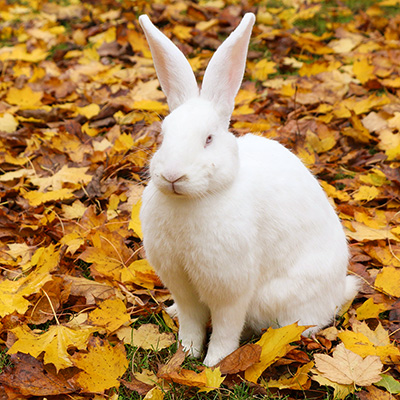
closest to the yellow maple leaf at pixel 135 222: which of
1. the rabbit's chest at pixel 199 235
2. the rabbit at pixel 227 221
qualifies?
the rabbit at pixel 227 221

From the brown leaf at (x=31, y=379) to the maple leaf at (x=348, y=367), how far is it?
1.00 m

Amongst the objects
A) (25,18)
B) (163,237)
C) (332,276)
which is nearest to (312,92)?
(332,276)

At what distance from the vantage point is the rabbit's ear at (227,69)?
6.57ft

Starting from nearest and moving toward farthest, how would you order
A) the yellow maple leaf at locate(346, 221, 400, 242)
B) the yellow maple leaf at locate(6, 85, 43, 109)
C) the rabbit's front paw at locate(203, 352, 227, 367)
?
the rabbit's front paw at locate(203, 352, 227, 367) → the yellow maple leaf at locate(346, 221, 400, 242) → the yellow maple leaf at locate(6, 85, 43, 109)

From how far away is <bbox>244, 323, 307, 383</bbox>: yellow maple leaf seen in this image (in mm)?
2152

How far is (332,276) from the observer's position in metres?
2.43

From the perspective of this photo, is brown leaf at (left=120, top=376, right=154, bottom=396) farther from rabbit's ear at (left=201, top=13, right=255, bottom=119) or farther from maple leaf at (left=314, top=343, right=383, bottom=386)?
rabbit's ear at (left=201, top=13, right=255, bottom=119)

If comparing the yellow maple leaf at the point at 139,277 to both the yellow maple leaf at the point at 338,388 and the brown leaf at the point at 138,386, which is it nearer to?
the brown leaf at the point at 138,386

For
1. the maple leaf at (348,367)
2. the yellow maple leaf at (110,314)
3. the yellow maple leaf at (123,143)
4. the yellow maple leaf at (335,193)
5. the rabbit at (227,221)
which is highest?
the rabbit at (227,221)

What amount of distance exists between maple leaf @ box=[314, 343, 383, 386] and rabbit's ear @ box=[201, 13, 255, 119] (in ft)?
3.50

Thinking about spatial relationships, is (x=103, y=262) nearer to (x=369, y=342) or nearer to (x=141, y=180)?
(x=141, y=180)

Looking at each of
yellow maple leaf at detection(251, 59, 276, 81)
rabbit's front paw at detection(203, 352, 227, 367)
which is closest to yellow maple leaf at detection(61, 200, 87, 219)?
rabbit's front paw at detection(203, 352, 227, 367)

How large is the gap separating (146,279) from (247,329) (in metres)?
0.58

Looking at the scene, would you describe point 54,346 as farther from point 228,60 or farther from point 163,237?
point 228,60
